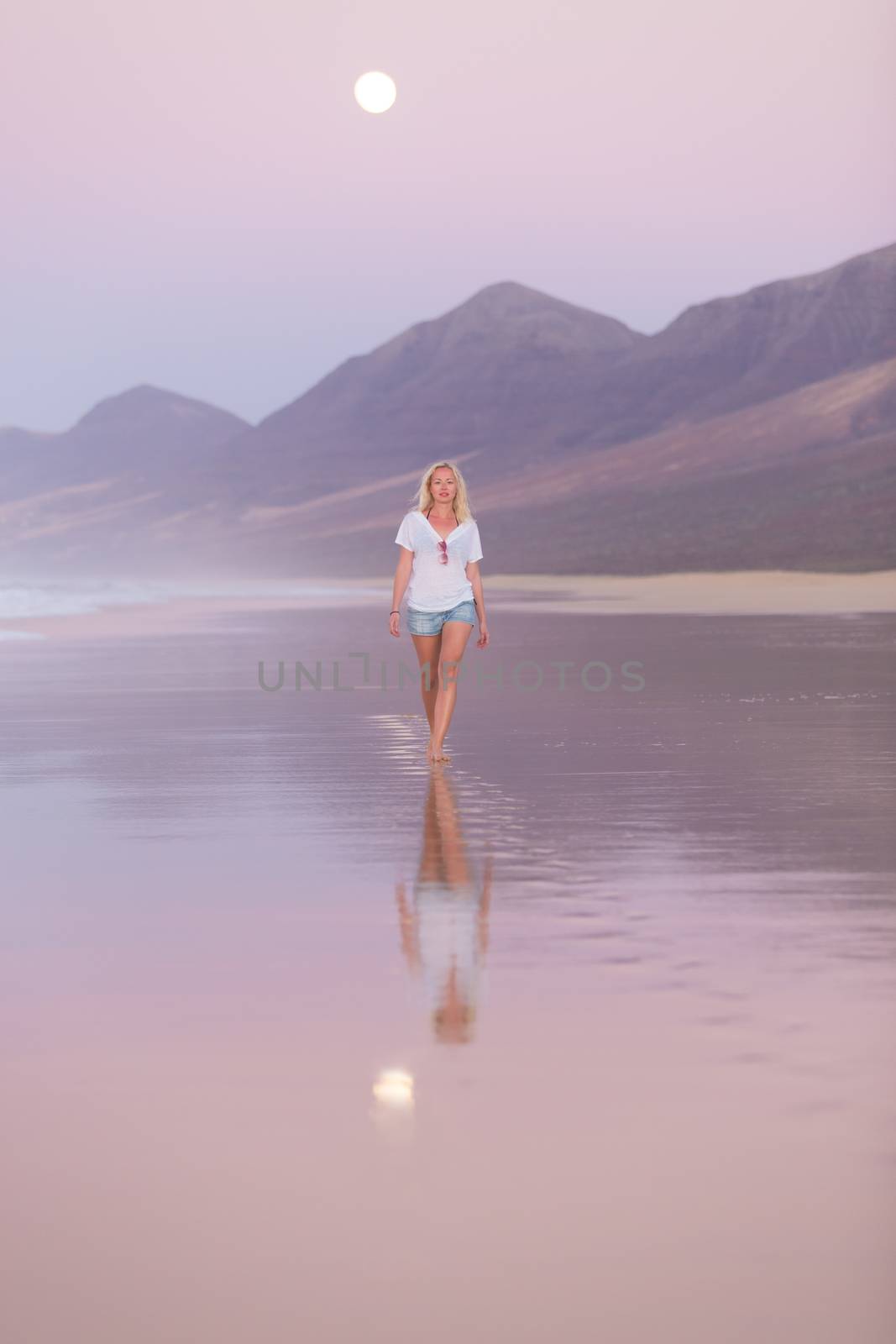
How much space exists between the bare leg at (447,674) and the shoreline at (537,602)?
53.2 ft

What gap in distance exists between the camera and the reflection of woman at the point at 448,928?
6430 millimetres

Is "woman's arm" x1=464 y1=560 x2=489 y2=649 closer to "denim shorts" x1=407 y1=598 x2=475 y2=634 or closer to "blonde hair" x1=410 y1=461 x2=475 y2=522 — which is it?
"denim shorts" x1=407 y1=598 x2=475 y2=634

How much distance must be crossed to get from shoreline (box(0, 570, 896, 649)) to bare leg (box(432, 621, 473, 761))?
53.2 feet

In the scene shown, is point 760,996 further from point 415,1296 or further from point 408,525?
point 408,525

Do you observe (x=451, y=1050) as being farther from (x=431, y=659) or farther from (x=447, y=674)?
(x=431, y=659)

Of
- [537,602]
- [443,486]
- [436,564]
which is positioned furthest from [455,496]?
[537,602]

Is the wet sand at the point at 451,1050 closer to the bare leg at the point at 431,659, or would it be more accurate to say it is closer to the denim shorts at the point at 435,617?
the bare leg at the point at 431,659

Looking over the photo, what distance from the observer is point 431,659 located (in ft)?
44.5

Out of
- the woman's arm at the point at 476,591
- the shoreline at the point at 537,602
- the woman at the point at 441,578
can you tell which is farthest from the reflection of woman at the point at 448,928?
the shoreline at the point at 537,602

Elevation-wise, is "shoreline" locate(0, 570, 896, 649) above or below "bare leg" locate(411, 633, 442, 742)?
below

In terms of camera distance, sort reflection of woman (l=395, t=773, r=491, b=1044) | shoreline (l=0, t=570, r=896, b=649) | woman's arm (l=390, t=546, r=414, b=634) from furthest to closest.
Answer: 1. shoreline (l=0, t=570, r=896, b=649)
2. woman's arm (l=390, t=546, r=414, b=634)
3. reflection of woman (l=395, t=773, r=491, b=1044)

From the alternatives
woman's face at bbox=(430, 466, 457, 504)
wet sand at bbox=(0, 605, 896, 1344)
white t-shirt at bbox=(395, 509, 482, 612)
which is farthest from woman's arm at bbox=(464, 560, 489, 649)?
wet sand at bbox=(0, 605, 896, 1344)

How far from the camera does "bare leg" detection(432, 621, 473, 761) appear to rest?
521 inches

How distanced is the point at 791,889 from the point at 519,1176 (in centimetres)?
392
